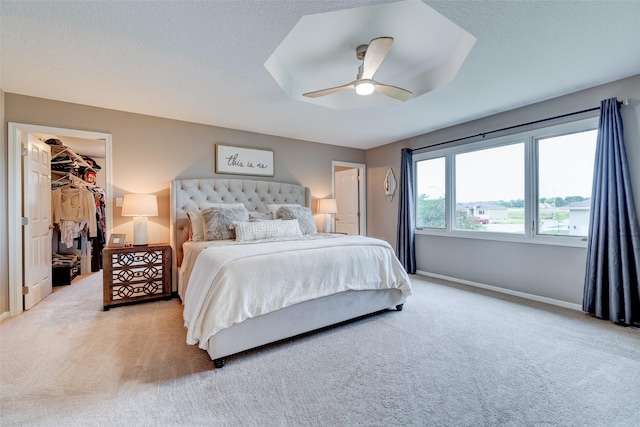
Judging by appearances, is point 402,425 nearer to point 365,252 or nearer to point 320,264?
point 320,264

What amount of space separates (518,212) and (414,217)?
163cm

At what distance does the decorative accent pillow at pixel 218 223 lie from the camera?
3.41 metres

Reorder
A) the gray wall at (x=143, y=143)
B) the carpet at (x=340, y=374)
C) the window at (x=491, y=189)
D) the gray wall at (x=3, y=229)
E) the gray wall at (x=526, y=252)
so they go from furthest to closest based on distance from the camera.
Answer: the window at (x=491, y=189), the gray wall at (x=143, y=143), the gray wall at (x=3, y=229), the gray wall at (x=526, y=252), the carpet at (x=340, y=374)

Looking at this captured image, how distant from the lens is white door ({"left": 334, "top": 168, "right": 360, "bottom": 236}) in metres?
5.95

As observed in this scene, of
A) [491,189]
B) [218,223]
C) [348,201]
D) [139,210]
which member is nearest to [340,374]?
[218,223]

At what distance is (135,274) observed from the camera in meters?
3.31

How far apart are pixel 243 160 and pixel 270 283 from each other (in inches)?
110

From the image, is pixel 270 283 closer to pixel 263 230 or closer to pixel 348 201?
pixel 263 230

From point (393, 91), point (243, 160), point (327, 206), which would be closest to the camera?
point (393, 91)

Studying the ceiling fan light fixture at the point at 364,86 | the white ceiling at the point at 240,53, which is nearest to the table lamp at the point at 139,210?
the white ceiling at the point at 240,53

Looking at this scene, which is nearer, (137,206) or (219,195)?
(137,206)

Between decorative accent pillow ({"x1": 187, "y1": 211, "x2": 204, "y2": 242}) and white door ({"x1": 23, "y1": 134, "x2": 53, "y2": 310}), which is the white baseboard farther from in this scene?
white door ({"x1": 23, "y1": 134, "x2": 53, "y2": 310})

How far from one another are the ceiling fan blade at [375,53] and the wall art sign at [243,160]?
2565 mm

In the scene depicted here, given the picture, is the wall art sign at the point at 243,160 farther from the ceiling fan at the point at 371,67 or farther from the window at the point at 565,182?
the window at the point at 565,182
